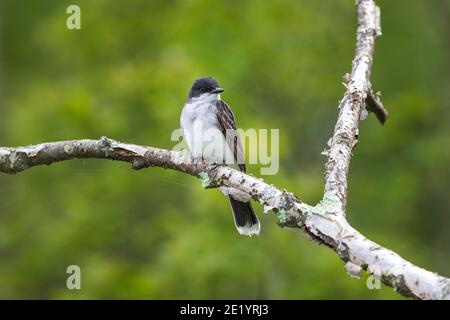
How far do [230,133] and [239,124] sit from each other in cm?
359

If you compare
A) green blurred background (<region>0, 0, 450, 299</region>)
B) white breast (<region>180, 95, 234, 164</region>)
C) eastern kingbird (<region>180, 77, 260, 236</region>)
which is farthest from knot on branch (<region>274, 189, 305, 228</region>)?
green blurred background (<region>0, 0, 450, 299</region>)

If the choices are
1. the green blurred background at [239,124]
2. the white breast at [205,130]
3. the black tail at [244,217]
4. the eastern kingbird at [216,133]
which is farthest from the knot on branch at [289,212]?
the green blurred background at [239,124]

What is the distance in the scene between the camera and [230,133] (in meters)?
6.04

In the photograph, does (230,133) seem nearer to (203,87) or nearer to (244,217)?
(203,87)

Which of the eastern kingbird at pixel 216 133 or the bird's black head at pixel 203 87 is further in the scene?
the bird's black head at pixel 203 87

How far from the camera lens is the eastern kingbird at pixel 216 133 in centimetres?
577

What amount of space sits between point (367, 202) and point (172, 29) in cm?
416

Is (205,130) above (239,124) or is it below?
below

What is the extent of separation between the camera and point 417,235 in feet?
41.5

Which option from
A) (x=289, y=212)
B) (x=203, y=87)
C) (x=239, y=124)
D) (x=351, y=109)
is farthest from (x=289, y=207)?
(x=239, y=124)

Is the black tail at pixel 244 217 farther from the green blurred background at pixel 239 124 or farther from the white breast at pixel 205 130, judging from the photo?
the green blurred background at pixel 239 124

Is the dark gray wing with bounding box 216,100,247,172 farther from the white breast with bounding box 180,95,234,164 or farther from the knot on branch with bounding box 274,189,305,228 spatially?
the knot on branch with bounding box 274,189,305,228

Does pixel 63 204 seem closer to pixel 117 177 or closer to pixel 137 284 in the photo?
pixel 117 177

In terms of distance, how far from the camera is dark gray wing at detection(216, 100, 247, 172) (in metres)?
5.90
